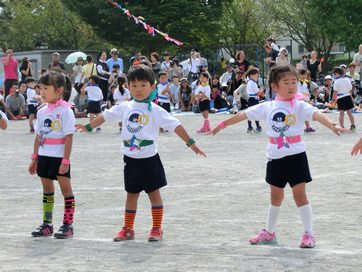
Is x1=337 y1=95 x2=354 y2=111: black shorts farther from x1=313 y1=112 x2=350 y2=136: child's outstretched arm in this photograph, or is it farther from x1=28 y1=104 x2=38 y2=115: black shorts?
x1=313 y1=112 x2=350 y2=136: child's outstretched arm

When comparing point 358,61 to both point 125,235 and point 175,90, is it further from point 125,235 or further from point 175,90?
point 125,235

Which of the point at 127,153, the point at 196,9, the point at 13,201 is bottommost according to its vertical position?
the point at 13,201

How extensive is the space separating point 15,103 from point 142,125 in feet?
66.4

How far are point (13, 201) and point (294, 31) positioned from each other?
185ft

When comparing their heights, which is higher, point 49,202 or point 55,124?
point 55,124

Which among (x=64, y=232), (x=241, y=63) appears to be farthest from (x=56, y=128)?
(x=241, y=63)

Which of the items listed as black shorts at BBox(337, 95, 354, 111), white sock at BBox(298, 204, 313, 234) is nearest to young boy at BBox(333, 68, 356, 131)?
black shorts at BBox(337, 95, 354, 111)

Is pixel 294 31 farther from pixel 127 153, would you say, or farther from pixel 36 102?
pixel 127 153

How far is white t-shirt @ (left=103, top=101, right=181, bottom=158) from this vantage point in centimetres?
808

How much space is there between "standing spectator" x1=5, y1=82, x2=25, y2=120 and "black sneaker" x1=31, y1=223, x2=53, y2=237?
19.5 m

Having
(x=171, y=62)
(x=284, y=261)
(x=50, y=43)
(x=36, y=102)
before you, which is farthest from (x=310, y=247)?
(x=50, y=43)

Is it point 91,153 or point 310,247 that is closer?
point 310,247

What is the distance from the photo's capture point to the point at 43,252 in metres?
7.55

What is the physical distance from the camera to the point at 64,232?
8.23 metres
